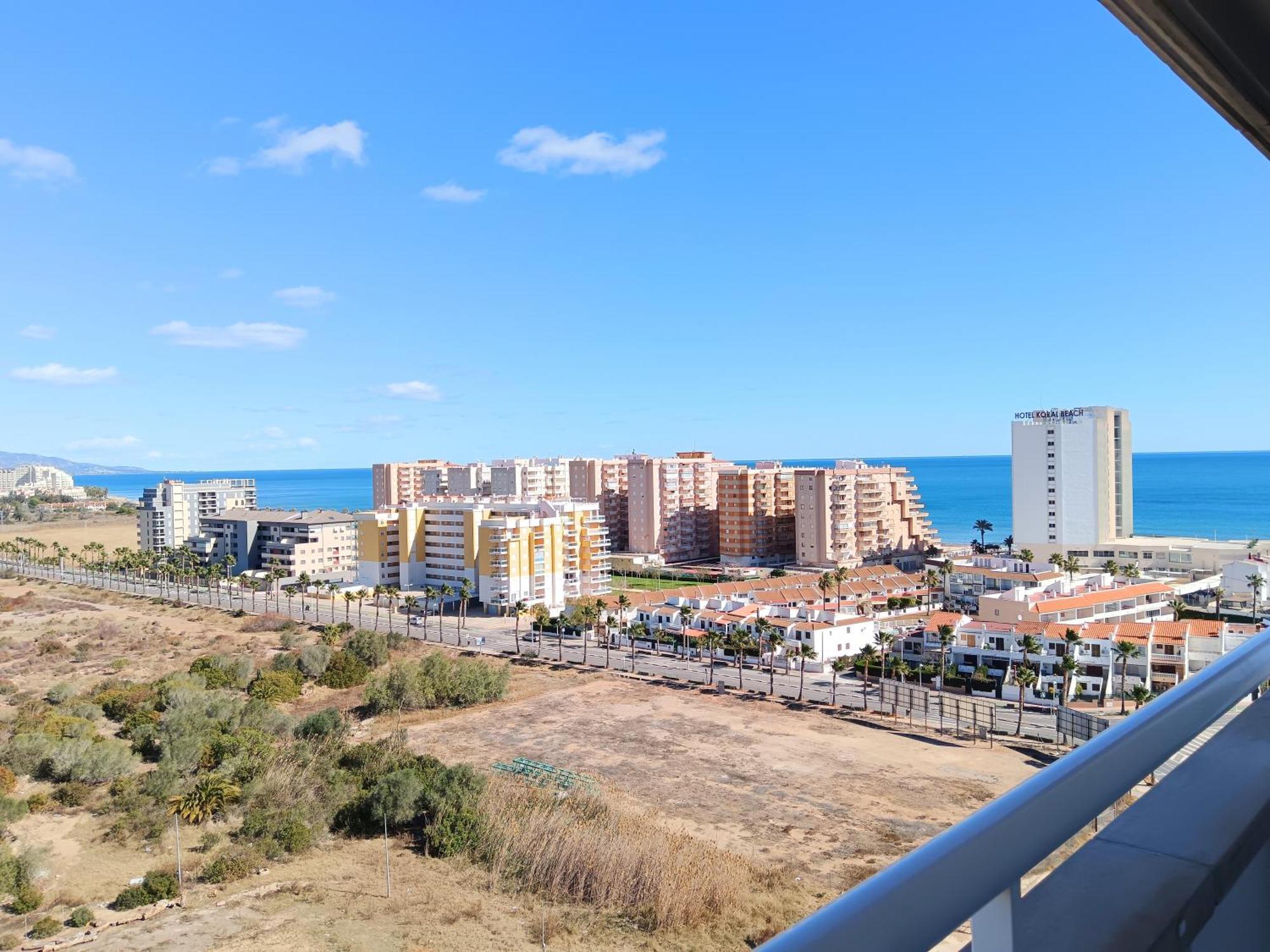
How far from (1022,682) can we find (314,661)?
35.7 feet

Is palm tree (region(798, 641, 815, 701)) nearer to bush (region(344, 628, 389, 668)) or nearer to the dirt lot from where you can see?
the dirt lot

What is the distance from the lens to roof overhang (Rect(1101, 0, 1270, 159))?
2.02 feet

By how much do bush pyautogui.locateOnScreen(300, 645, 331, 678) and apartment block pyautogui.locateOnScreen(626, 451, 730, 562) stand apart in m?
16.9

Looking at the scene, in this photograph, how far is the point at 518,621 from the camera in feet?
61.6

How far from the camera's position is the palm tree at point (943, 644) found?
13047mm

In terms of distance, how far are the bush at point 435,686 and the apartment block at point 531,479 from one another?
20.1 meters

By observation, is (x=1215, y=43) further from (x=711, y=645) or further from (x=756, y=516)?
(x=756, y=516)

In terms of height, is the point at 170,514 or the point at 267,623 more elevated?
the point at 170,514

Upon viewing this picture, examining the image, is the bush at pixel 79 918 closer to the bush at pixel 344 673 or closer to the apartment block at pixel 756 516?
the bush at pixel 344 673

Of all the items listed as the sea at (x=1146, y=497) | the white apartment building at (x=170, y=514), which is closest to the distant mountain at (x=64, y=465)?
the sea at (x=1146, y=497)

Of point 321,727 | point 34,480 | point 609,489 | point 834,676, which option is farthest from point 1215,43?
point 34,480

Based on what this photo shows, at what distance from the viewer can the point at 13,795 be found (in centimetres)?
769

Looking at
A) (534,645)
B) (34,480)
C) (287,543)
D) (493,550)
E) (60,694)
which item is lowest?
(534,645)

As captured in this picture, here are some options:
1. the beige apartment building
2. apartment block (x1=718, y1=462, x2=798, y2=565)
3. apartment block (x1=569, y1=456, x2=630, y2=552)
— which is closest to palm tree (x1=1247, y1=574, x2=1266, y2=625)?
the beige apartment building
